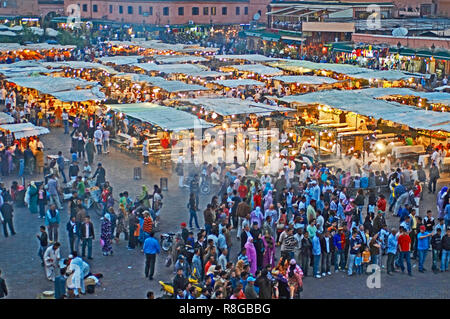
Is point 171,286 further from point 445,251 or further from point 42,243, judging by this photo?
point 445,251

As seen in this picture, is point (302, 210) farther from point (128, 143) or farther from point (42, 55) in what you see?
point (42, 55)

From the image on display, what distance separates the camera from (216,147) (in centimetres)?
2441

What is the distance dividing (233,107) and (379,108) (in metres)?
4.88

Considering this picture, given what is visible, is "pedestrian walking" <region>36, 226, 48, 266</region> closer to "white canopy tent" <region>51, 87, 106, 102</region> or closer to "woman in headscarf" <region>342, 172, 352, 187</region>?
"woman in headscarf" <region>342, 172, 352, 187</region>

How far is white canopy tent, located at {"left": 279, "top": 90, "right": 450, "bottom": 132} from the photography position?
79.1 feet

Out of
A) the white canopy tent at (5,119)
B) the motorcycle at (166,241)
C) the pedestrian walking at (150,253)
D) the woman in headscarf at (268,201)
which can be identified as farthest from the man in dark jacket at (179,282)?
A: the white canopy tent at (5,119)

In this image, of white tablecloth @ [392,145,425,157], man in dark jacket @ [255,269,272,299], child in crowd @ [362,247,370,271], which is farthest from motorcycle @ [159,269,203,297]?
white tablecloth @ [392,145,425,157]

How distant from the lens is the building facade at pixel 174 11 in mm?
75750

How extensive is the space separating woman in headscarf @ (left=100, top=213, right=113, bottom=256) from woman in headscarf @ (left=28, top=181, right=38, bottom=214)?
12.1 ft

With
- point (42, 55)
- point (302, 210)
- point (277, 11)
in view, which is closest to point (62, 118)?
point (302, 210)

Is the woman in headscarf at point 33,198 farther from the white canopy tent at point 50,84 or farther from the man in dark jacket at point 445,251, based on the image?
the white canopy tent at point 50,84

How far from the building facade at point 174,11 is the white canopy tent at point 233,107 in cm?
4889

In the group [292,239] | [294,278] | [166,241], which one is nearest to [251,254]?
[292,239]

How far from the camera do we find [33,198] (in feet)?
65.4
